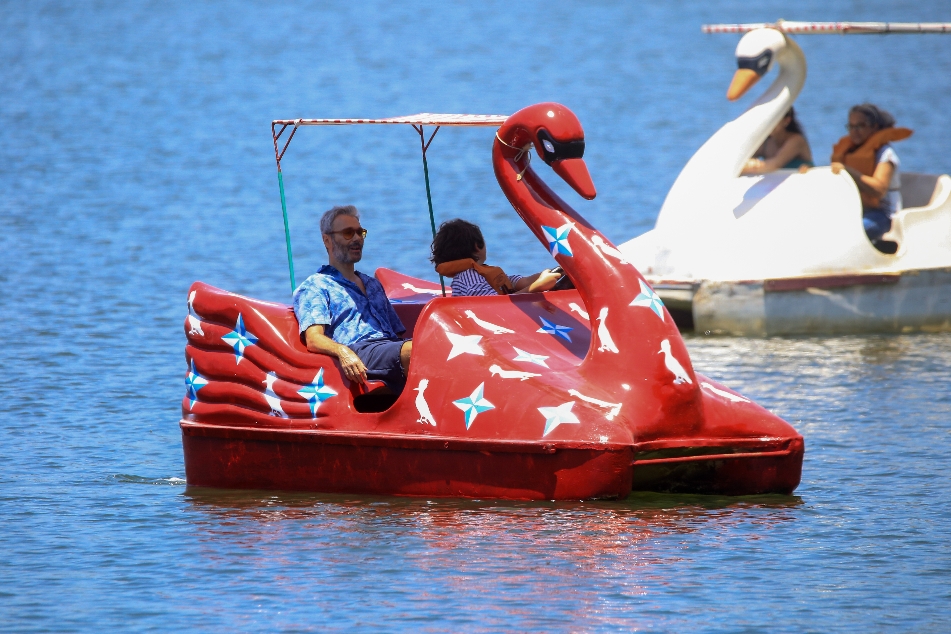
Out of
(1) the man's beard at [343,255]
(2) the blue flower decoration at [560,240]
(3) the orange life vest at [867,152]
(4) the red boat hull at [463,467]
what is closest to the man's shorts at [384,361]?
(4) the red boat hull at [463,467]

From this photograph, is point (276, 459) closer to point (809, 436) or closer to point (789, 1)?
point (809, 436)

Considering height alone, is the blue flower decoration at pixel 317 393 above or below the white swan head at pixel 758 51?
below

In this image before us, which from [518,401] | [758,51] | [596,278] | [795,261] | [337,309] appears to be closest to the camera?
[518,401]

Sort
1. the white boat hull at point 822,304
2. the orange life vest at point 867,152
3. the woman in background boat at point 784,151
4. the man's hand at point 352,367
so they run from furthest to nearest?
the woman in background boat at point 784,151 → the orange life vest at point 867,152 → the white boat hull at point 822,304 → the man's hand at point 352,367

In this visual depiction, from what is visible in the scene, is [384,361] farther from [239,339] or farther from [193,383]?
[193,383]

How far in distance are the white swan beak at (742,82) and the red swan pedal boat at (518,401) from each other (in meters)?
5.37

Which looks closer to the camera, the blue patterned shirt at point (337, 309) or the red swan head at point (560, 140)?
the red swan head at point (560, 140)

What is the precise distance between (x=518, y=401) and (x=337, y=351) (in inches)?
39.9

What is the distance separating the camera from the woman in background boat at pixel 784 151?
1376 centimetres

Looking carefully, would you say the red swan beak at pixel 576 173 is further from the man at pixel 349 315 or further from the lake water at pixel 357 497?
the lake water at pixel 357 497

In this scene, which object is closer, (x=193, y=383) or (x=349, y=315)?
(x=349, y=315)

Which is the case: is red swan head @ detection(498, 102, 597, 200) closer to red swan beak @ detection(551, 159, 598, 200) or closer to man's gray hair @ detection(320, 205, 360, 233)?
red swan beak @ detection(551, 159, 598, 200)

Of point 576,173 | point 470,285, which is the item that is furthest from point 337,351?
point 576,173

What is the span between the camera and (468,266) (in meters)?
8.91
